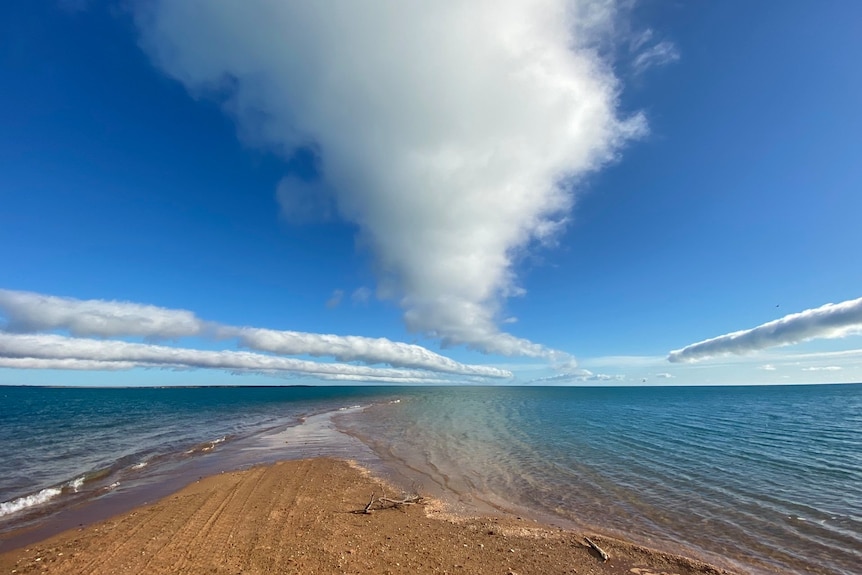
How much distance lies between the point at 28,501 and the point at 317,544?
16.0 m

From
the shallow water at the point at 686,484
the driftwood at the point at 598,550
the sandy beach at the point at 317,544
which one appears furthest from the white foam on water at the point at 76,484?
the driftwood at the point at 598,550

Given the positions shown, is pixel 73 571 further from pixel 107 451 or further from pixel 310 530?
pixel 107 451

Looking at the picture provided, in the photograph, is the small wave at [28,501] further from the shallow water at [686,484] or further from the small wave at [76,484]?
the shallow water at [686,484]

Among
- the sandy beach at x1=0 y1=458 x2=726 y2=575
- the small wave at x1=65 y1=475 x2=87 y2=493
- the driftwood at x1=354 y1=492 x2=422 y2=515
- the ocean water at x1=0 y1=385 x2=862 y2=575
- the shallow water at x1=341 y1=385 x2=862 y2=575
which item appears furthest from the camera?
the small wave at x1=65 y1=475 x2=87 y2=493

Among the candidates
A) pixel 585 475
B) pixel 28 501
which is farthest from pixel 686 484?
pixel 28 501

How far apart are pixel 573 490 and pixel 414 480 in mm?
8266

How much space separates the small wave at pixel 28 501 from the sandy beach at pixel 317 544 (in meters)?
5.86

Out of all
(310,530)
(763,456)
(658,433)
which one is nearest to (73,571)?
(310,530)

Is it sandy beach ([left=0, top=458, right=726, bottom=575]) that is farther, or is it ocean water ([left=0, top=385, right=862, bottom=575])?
ocean water ([left=0, top=385, right=862, bottom=575])

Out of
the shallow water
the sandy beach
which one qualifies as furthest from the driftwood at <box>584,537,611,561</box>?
the shallow water

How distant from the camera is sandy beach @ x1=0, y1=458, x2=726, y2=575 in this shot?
432 inches

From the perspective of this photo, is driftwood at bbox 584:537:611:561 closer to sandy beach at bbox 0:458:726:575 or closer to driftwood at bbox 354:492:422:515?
sandy beach at bbox 0:458:726:575

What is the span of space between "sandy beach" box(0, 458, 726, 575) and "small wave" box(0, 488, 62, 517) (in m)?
5.86

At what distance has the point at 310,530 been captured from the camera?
13461mm
